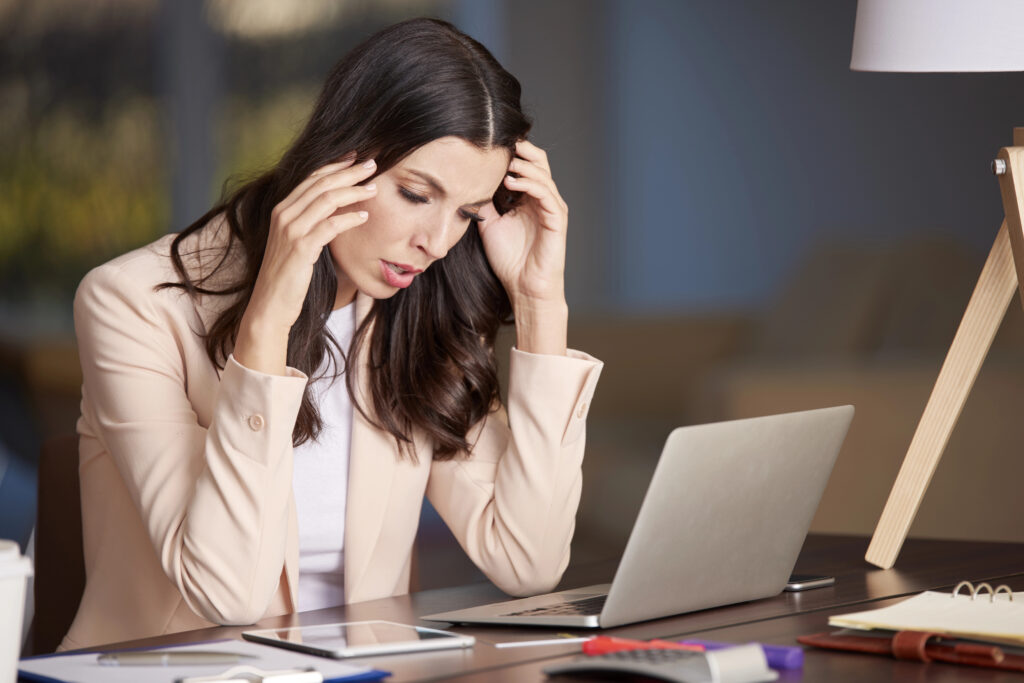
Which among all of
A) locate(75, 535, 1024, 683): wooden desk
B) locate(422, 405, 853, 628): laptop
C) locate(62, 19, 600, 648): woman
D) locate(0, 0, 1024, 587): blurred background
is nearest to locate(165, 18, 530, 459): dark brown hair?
locate(62, 19, 600, 648): woman

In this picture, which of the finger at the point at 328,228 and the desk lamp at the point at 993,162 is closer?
the finger at the point at 328,228

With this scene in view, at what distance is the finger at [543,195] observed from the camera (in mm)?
1771

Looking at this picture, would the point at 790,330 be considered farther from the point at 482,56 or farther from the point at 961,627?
the point at 961,627

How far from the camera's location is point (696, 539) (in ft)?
4.23

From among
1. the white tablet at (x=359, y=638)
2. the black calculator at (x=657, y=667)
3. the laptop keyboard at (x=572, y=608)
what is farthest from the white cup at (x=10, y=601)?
the laptop keyboard at (x=572, y=608)

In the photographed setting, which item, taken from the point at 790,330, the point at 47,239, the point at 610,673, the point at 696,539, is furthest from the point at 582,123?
the point at 610,673

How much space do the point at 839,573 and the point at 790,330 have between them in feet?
5.77

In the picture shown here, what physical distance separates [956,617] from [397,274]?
81 cm

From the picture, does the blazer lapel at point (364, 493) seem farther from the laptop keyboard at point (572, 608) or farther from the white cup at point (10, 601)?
the white cup at point (10, 601)

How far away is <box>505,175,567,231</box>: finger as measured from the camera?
1771 millimetres

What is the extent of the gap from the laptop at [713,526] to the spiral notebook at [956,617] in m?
0.14

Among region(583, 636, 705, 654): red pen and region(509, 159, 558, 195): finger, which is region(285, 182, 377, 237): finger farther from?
region(583, 636, 705, 654): red pen

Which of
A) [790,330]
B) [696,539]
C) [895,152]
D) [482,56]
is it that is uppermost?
[895,152]

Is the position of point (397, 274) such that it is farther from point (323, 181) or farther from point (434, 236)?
point (323, 181)
